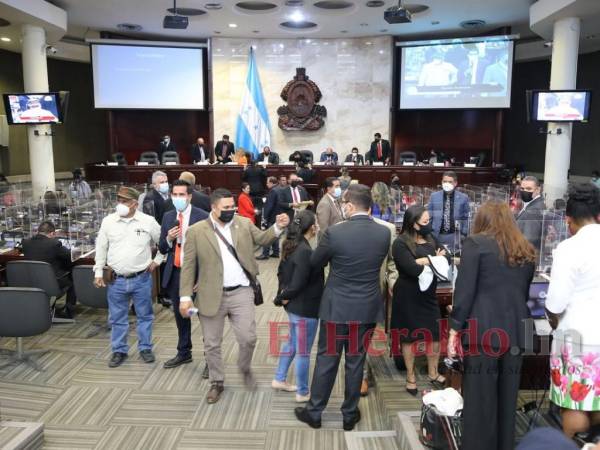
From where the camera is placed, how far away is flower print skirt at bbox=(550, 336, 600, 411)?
2518 millimetres

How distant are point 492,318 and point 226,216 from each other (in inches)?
72.2

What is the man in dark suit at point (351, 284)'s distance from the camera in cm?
316

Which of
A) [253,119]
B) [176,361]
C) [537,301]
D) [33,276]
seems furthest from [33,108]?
[537,301]

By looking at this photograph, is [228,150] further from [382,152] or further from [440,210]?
[440,210]

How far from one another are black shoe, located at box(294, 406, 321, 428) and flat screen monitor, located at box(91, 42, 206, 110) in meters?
12.2

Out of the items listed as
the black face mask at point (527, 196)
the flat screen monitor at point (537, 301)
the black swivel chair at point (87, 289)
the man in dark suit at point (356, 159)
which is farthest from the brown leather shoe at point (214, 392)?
the man in dark suit at point (356, 159)

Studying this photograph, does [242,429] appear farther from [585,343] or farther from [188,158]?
[188,158]

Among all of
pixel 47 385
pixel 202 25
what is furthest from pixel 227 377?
pixel 202 25

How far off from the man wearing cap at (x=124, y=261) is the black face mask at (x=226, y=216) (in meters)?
1.06

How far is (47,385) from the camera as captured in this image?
13.7ft

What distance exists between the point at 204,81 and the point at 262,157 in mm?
2937

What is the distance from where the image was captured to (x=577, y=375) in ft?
8.42

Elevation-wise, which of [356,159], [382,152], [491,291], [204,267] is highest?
[382,152]

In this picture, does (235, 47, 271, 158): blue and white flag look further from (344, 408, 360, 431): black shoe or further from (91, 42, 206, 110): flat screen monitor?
(344, 408, 360, 431): black shoe
